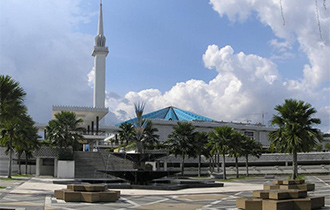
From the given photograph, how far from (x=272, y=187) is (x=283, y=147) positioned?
11.7m

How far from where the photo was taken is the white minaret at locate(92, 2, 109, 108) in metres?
88.7

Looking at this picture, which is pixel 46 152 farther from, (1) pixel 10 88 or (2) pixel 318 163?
(2) pixel 318 163

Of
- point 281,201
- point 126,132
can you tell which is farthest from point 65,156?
point 281,201

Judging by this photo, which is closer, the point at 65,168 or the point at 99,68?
the point at 65,168

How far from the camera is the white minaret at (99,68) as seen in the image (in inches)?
3492

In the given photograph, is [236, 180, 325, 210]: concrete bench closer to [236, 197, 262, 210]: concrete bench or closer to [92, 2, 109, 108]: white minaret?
[236, 197, 262, 210]: concrete bench

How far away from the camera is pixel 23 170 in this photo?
57.6 m

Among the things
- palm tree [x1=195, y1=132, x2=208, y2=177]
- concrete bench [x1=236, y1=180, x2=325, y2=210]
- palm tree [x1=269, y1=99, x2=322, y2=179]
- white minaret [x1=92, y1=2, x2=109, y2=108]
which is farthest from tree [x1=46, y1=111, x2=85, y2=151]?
white minaret [x1=92, y1=2, x2=109, y2=108]

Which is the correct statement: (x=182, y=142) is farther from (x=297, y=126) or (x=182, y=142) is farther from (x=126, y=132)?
(x=297, y=126)

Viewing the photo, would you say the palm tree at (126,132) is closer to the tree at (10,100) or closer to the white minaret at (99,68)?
the white minaret at (99,68)

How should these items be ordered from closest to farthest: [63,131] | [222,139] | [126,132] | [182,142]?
1. [222,139]
2. [63,131]
3. [182,142]
4. [126,132]

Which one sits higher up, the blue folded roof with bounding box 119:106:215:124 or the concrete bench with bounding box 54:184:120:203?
the blue folded roof with bounding box 119:106:215:124

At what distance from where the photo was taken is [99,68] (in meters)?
90.2

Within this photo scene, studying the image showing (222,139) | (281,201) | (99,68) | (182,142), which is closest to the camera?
(281,201)
